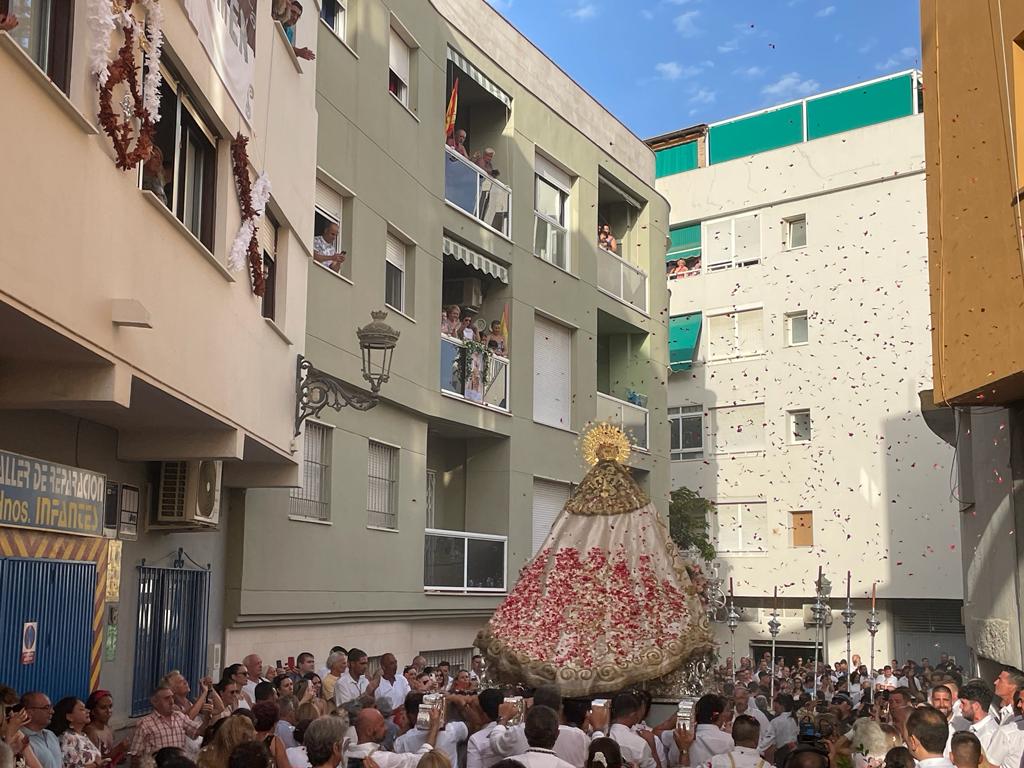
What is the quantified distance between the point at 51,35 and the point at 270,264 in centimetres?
612

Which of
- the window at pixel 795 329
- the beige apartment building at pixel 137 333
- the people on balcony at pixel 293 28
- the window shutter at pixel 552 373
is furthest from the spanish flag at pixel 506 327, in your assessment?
the window at pixel 795 329

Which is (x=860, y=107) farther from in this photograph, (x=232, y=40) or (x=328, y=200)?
(x=232, y=40)

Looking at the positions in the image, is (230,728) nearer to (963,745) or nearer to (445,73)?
(963,745)

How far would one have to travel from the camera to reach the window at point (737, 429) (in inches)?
→ 1396

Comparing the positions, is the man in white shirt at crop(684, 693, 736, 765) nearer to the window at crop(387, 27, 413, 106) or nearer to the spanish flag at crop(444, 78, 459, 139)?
the window at crop(387, 27, 413, 106)

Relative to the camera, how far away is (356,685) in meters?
13.2

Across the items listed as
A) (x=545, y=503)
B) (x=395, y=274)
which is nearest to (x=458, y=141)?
(x=395, y=274)

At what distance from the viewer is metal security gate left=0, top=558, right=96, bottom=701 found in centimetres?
907

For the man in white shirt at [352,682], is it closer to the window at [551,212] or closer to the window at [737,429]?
the window at [551,212]

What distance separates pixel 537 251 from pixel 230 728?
60.2 feet

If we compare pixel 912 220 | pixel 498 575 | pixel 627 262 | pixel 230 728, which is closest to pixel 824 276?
pixel 912 220

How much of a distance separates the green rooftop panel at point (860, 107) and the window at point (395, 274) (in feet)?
63.1

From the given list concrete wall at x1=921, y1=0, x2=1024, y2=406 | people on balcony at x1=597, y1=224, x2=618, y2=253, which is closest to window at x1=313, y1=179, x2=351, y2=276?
concrete wall at x1=921, y1=0, x2=1024, y2=406

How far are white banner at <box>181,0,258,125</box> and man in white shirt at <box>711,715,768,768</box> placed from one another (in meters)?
6.80
